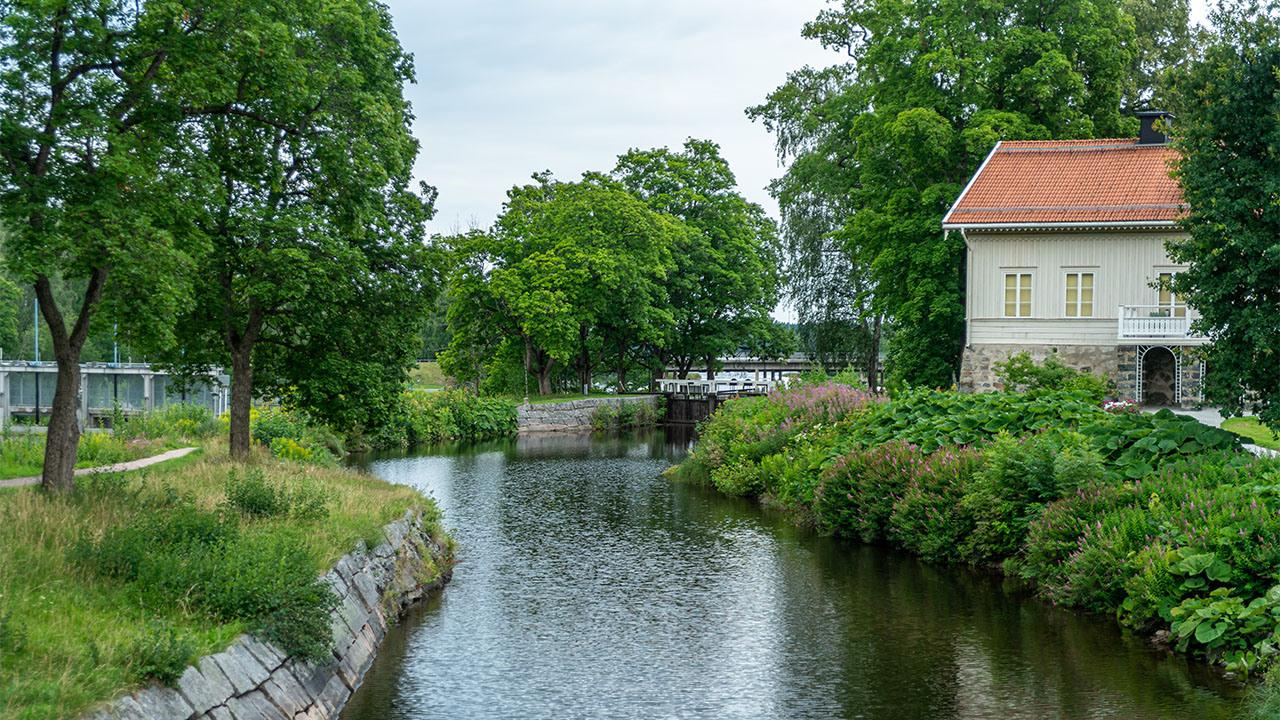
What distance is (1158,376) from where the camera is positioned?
32156mm

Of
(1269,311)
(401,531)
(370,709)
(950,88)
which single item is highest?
(950,88)

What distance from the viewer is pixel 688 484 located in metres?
32.2

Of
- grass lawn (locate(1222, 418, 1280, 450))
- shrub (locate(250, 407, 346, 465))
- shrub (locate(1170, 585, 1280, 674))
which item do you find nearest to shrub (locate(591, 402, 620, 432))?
shrub (locate(250, 407, 346, 465))

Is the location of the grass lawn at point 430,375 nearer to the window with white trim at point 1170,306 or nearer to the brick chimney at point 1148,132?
the brick chimney at point 1148,132

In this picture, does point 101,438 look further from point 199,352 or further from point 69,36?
point 69,36

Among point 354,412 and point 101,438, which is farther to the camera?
point 101,438

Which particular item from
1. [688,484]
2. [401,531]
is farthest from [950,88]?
[401,531]

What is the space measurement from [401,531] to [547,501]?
1093 centimetres

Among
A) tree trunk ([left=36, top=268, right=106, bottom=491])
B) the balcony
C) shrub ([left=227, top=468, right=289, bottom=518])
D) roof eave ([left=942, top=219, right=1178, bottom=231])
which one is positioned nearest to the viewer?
tree trunk ([left=36, top=268, right=106, bottom=491])

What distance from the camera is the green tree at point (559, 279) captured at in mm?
52500

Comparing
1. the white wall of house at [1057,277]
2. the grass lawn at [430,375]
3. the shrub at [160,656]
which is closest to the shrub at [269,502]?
the shrub at [160,656]

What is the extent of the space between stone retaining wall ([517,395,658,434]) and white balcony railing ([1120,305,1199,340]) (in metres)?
28.9

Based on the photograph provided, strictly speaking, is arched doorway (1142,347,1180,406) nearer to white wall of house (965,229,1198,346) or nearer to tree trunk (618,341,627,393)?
white wall of house (965,229,1198,346)

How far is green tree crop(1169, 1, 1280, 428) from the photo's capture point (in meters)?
16.5
